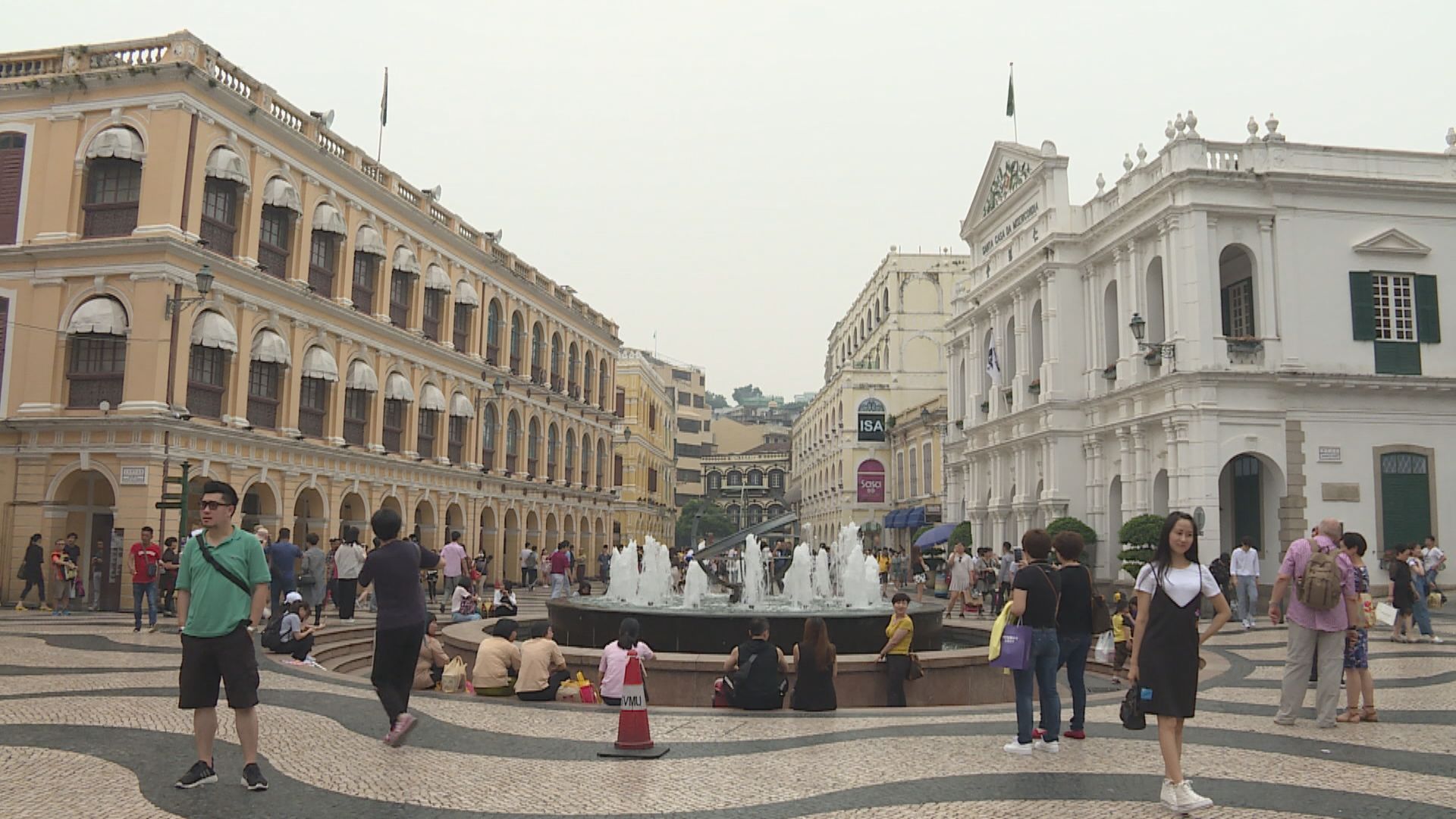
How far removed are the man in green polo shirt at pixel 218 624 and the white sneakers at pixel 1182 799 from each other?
18.2 ft

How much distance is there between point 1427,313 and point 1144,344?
685 cm

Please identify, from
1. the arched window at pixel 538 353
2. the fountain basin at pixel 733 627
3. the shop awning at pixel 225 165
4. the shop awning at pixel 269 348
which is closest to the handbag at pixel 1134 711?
the fountain basin at pixel 733 627

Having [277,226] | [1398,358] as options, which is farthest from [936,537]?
[277,226]

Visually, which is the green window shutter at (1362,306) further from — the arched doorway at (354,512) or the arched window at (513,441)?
the arched window at (513,441)

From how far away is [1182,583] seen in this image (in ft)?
20.7

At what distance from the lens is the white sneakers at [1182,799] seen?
5980mm

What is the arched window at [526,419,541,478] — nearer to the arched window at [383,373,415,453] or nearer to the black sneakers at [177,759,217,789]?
the arched window at [383,373,415,453]

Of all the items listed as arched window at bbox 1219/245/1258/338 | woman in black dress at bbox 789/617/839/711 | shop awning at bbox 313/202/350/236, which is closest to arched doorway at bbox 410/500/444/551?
shop awning at bbox 313/202/350/236

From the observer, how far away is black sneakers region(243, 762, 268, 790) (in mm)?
6316

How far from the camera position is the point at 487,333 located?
4172cm

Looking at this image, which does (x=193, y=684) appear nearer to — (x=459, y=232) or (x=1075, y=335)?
(x=1075, y=335)

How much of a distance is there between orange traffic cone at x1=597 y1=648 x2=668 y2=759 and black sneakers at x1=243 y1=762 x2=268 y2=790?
240 cm

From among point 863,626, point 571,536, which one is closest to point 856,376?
point 571,536

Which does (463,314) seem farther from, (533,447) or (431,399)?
(533,447)
